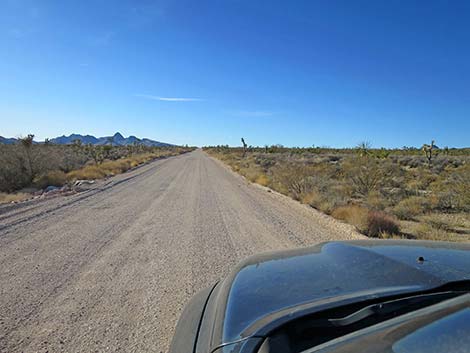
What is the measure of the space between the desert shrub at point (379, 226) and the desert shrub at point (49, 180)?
17.3 meters

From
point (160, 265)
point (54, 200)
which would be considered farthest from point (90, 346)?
point (54, 200)

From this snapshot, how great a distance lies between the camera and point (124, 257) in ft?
19.7

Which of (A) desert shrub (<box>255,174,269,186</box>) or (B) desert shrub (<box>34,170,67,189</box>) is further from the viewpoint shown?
(A) desert shrub (<box>255,174,269,186</box>)

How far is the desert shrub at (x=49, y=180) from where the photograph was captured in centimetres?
1856

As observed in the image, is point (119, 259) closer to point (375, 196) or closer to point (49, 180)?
point (375, 196)

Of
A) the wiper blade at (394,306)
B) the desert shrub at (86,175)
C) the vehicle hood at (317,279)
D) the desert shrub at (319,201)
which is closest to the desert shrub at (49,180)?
the desert shrub at (86,175)

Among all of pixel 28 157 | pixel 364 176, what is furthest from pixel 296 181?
pixel 28 157

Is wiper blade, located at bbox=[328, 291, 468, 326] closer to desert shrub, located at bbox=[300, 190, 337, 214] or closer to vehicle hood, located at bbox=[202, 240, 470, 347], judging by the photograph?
vehicle hood, located at bbox=[202, 240, 470, 347]

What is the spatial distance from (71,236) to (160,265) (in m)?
3.07

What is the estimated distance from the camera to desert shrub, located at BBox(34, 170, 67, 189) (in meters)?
18.6

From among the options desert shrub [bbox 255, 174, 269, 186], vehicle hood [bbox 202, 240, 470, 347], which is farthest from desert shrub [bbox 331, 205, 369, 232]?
desert shrub [bbox 255, 174, 269, 186]

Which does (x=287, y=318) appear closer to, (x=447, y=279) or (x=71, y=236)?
(x=447, y=279)

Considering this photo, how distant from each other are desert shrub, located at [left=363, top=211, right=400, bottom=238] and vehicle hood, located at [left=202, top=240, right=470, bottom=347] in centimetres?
575

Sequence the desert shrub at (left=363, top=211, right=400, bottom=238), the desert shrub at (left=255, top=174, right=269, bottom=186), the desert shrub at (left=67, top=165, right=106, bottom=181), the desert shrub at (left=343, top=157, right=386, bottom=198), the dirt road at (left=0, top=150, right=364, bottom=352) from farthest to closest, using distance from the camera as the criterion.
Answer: the desert shrub at (left=67, top=165, right=106, bottom=181), the desert shrub at (left=255, top=174, right=269, bottom=186), the desert shrub at (left=343, top=157, right=386, bottom=198), the desert shrub at (left=363, top=211, right=400, bottom=238), the dirt road at (left=0, top=150, right=364, bottom=352)
